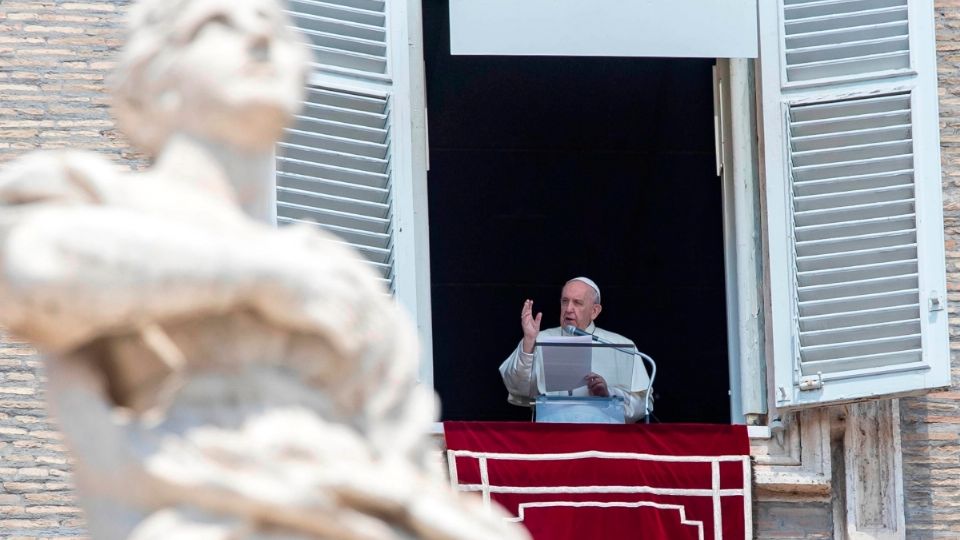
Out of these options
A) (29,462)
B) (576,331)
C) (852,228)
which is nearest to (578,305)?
(576,331)

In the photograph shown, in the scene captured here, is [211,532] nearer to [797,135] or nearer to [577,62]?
[797,135]

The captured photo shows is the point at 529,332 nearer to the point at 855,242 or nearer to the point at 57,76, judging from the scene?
the point at 855,242

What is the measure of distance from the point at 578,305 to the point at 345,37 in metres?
1.63

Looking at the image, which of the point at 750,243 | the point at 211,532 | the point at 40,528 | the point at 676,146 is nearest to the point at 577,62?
A: the point at 676,146

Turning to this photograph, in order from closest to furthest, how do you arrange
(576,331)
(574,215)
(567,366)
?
1. (567,366)
2. (576,331)
3. (574,215)

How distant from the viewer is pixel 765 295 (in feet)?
32.6

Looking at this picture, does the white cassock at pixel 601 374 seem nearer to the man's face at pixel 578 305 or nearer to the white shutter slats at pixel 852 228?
the man's face at pixel 578 305

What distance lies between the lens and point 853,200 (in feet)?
32.2

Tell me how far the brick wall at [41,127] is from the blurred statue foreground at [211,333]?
16.6 feet

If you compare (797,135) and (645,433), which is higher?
(797,135)

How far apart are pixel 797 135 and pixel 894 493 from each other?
1143 millimetres

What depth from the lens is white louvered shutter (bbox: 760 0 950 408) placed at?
9656mm

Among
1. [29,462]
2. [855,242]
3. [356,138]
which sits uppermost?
[356,138]

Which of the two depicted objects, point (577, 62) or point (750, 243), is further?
point (577, 62)
